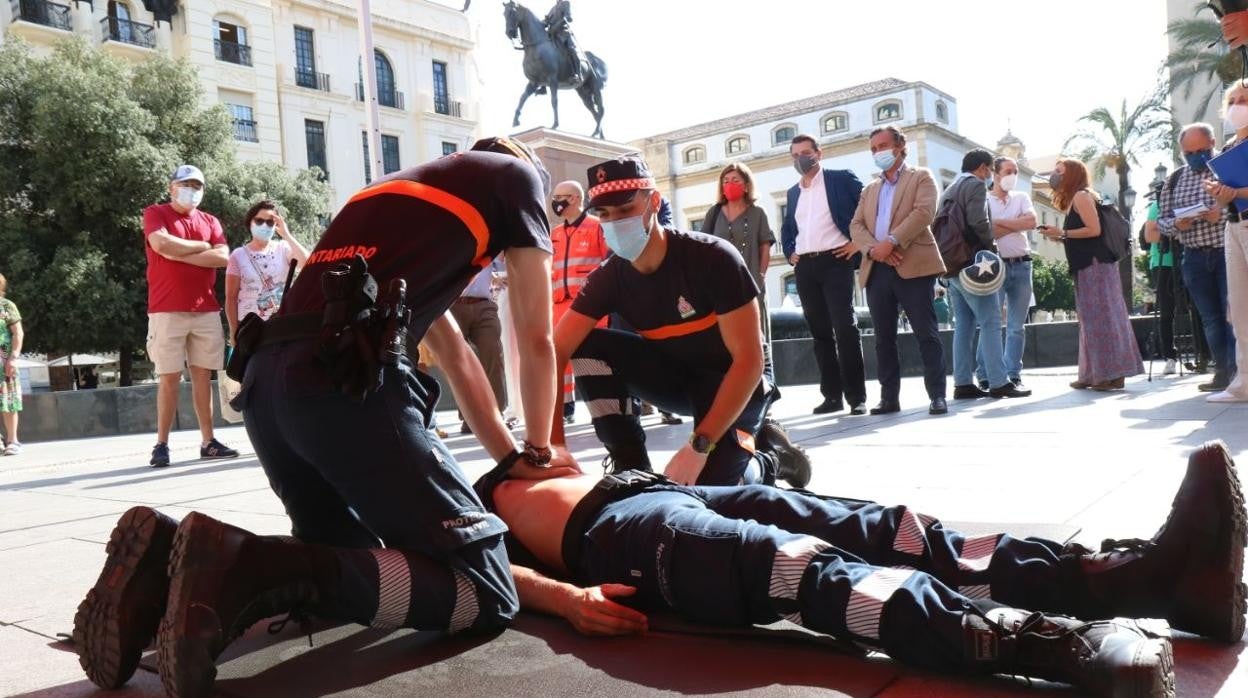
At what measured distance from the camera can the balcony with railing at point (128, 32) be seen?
29641mm

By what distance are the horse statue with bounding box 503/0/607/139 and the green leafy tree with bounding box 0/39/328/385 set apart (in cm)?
890

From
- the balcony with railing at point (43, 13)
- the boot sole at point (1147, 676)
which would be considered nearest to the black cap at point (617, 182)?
the boot sole at point (1147, 676)

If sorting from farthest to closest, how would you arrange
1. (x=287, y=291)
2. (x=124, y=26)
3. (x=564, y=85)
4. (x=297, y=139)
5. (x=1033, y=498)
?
(x=297, y=139)
(x=124, y=26)
(x=564, y=85)
(x=1033, y=498)
(x=287, y=291)

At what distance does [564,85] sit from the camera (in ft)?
59.2

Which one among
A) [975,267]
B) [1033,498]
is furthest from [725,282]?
[975,267]

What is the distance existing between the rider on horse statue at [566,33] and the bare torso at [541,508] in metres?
16.6

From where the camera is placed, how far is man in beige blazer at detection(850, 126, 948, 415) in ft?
20.7

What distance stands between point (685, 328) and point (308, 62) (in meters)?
35.2

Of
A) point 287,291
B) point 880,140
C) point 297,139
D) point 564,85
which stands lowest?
point 287,291

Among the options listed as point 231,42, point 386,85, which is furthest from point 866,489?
point 386,85

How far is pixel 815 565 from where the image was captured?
1.71 meters

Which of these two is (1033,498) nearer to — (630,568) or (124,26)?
(630,568)

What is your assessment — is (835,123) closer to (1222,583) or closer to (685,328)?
(685,328)

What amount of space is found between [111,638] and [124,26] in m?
33.6
